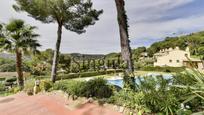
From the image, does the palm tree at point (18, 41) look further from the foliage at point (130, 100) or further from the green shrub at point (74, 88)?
the foliage at point (130, 100)

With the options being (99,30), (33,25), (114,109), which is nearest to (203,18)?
(99,30)

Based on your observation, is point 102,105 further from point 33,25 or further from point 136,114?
point 33,25

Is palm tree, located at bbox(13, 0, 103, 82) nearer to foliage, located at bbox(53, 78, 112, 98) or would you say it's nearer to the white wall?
foliage, located at bbox(53, 78, 112, 98)

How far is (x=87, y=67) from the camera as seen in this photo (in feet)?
155

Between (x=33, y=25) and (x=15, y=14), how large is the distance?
169 cm

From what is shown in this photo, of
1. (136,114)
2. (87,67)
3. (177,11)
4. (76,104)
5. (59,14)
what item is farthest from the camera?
(87,67)

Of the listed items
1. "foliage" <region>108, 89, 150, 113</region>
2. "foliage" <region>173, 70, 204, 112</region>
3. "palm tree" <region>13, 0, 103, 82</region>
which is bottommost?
"foliage" <region>108, 89, 150, 113</region>

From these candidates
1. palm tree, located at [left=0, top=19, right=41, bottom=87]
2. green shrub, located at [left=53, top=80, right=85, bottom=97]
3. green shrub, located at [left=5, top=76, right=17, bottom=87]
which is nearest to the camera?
green shrub, located at [left=53, top=80, right=85, bottom=97]

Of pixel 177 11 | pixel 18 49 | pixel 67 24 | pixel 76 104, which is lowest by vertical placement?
pixel 76 104

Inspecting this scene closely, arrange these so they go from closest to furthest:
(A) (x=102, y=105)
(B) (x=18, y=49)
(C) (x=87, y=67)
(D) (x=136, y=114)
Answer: (D) (x=136, y=114), (A) (x=102, y=105), (B) (x=18, y=49), (C) (x=87, y=67)

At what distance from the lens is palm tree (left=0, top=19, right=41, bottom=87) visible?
21656 millimetres

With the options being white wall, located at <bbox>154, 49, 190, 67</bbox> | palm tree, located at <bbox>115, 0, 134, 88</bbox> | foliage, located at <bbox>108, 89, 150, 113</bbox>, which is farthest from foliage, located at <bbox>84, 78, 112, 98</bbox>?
white wall, located at <bbox>154, 49, 190, 67</bbox>

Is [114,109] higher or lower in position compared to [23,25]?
lower

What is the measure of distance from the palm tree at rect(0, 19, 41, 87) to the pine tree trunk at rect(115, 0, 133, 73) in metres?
12.2
